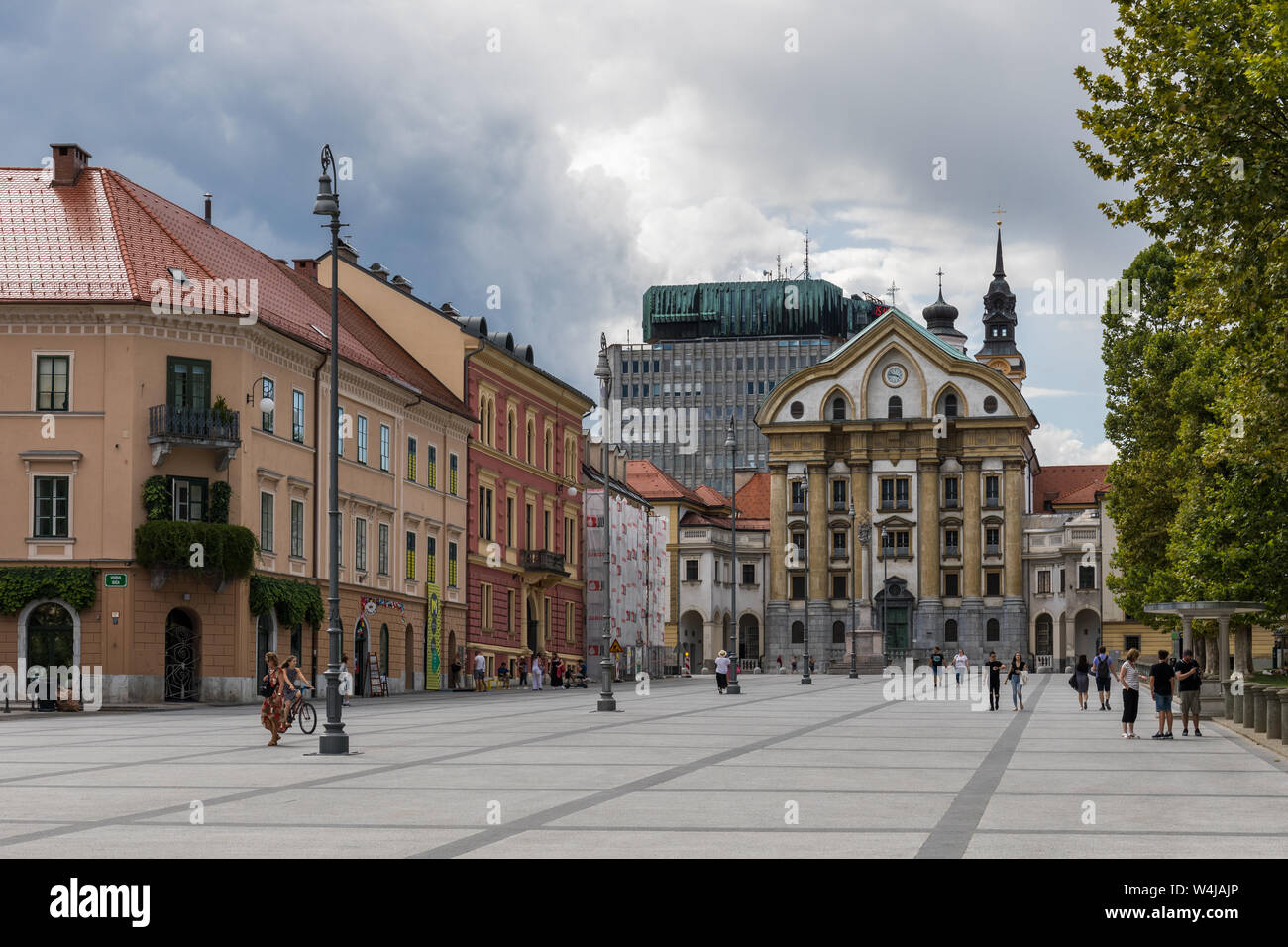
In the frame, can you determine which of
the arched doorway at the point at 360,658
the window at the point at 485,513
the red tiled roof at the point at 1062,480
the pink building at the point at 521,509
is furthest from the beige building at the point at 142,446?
the red tiled roof at the point at 1062,480

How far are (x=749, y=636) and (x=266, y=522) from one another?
88010 millimetres

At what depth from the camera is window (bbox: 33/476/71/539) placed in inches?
1727


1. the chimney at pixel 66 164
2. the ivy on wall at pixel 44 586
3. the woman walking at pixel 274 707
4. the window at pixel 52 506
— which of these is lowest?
the woman walking at pixel 274 707

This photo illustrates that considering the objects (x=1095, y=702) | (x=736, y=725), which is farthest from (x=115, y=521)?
(x=1095, y=702)

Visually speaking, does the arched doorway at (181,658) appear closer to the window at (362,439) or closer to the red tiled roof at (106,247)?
the red tiled roof at (106,247)

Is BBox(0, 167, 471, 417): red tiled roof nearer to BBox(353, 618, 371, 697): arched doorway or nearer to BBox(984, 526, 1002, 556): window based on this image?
BBox(353, 618, 371, 697): arched doorway

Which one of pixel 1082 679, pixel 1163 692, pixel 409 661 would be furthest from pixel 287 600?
pixel 1163 692

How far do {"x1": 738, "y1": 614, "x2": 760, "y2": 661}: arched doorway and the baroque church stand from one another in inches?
314

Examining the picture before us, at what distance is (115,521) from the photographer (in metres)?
43.8

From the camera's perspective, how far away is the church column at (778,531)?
125 metres

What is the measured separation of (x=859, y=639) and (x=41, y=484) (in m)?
82.5

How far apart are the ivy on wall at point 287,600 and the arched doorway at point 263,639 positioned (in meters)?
0.33
